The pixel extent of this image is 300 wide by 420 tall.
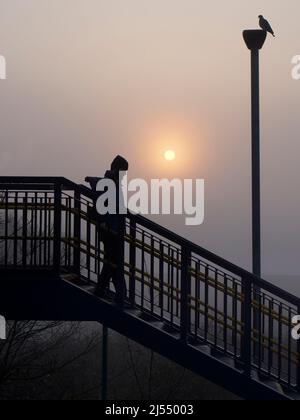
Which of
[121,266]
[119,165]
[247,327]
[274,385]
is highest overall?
[119,165]

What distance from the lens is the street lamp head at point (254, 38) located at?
1739 centimetres

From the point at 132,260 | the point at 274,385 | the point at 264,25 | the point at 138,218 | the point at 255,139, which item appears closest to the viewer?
the point at 138,218

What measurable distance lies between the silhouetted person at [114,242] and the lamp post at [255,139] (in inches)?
140

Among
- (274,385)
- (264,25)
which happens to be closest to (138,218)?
(274,385)

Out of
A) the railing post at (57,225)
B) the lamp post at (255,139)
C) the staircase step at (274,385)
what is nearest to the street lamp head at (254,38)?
the lamp post at (255,139)

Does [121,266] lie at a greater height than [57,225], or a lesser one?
lesser

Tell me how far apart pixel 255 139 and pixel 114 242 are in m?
4.30

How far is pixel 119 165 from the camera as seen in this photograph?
45.4ft

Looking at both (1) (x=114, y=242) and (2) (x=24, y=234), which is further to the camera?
(1) (x=114, y=242)

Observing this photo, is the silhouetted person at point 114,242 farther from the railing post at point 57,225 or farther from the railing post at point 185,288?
the railing post at point 185,288

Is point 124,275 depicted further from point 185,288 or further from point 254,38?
point 254,38
